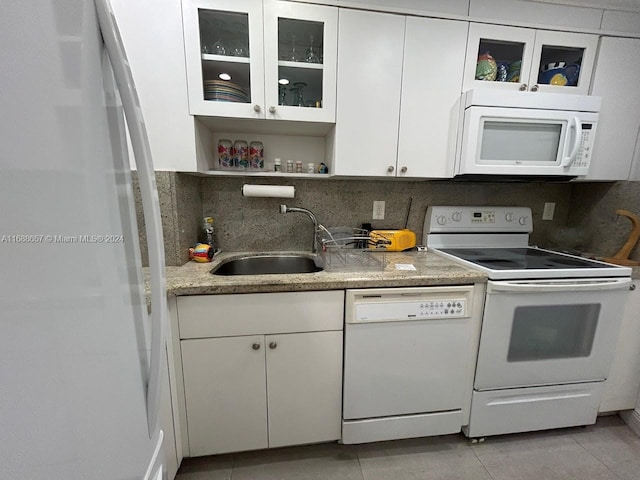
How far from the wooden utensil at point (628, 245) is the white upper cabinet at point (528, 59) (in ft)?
2.46

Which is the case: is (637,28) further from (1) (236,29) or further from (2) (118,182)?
(2) (118,182)

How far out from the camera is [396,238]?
5.36ft

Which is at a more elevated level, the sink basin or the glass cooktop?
the glass cooktop

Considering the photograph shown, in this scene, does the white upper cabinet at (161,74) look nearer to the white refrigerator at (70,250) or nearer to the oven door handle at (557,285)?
the white refrigerator at (70,250)

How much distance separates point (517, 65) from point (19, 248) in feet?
6.85

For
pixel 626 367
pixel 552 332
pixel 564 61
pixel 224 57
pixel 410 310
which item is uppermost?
pixel 564 61

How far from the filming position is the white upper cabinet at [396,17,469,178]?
1.33 metres

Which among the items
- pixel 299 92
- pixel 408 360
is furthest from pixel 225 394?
pixel 299 92

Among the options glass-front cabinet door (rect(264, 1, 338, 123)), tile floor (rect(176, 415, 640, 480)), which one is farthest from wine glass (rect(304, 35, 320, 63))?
tile floor (rect(176, 415, 640, 480))

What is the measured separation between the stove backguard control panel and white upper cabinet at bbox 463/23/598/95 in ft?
2.32

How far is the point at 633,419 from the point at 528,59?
2.15m

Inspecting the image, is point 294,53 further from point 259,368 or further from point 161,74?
point 259,368

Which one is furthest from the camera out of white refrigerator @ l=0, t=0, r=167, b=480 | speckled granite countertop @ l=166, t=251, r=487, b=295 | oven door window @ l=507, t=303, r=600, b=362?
oven door window @ l=507, t=303, r=600, b=362

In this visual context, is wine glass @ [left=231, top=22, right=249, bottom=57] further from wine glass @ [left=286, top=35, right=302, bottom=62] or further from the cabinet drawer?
the cabinet drawer
